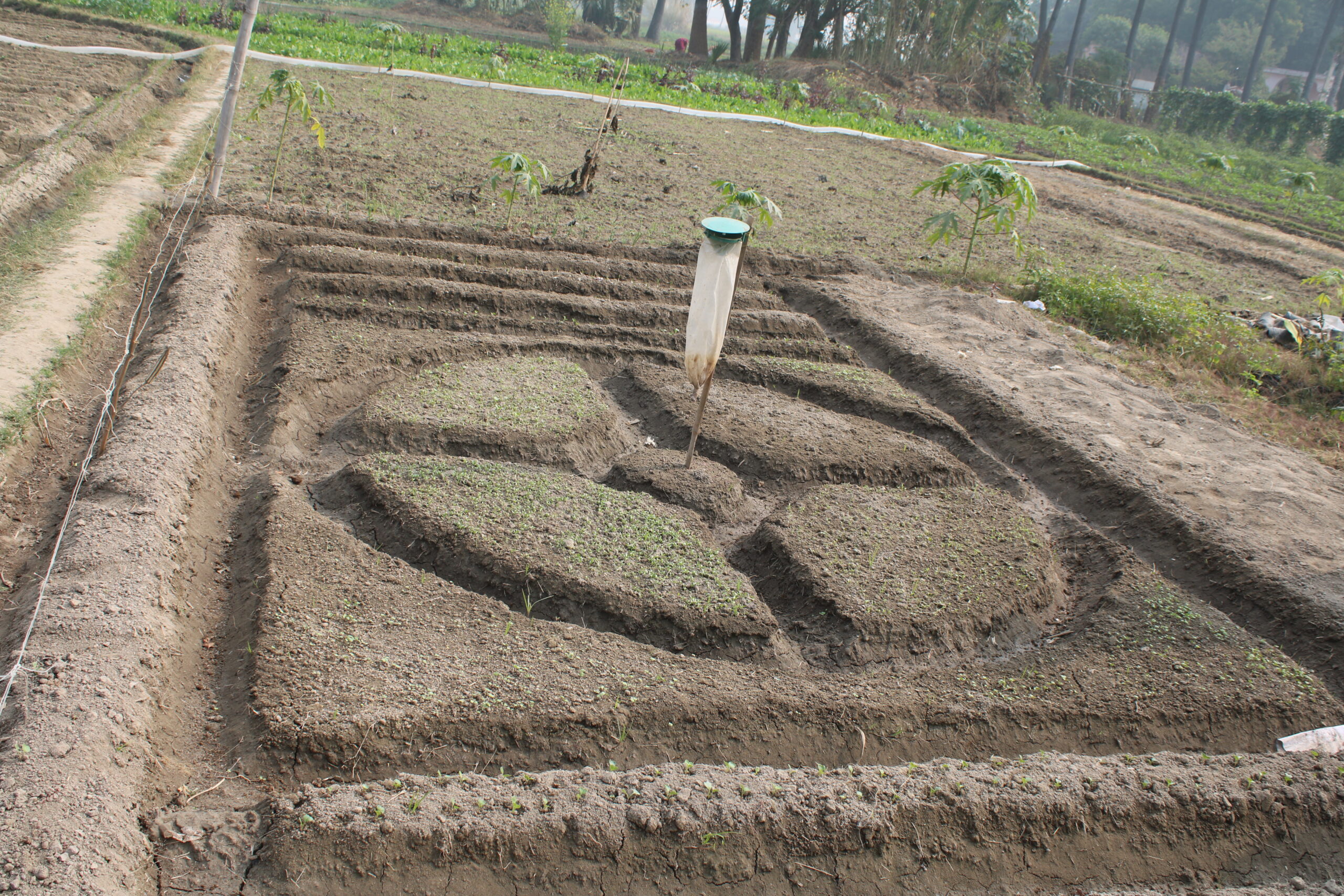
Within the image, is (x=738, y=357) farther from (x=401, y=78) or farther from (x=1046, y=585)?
(x=401, y=78)

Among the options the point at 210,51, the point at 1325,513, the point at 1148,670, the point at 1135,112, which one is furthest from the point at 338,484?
the point at 1135,112

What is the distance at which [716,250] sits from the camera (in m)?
3.92

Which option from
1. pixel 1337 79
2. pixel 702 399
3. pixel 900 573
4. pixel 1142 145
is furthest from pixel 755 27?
pixel 1337 79

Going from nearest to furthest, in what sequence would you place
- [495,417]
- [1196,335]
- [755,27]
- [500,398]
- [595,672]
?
[595,672]
[495,417]
[500,398]
[1196,335]
[755,27]

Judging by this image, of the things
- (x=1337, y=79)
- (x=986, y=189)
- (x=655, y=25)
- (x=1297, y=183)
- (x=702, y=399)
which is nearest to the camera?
(x=702, y=399)

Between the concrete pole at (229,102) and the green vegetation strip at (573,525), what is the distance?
3.99 meters

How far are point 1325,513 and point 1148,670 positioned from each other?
2034 mm

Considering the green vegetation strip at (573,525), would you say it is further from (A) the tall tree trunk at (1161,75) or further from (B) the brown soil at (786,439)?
(A) the tall tree trunk at (1161,75)

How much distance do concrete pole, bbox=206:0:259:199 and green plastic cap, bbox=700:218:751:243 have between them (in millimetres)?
4548

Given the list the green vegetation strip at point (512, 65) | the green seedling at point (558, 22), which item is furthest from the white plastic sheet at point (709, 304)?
the green seedling at point (558, 22)

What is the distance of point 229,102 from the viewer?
265 inches

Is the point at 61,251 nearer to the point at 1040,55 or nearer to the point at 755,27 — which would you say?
the point at 755,27

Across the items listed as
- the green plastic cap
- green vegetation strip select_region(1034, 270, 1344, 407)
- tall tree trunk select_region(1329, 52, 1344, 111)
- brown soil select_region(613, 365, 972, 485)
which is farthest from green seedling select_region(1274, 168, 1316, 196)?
tall tree trunk select_region(1329, 52, 1344, 111)

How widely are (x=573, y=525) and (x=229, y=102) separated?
502 centimetres
